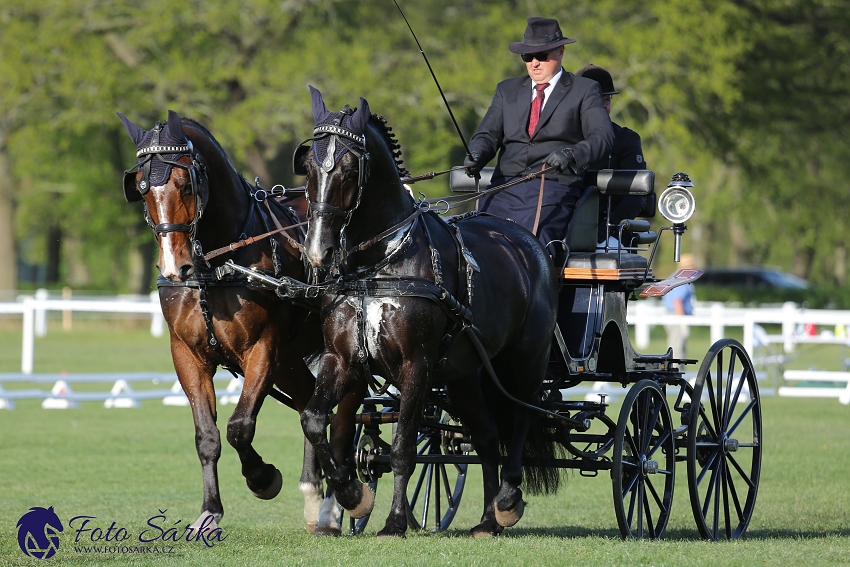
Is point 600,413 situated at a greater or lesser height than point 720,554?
greater

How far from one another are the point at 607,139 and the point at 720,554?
2.54 metres

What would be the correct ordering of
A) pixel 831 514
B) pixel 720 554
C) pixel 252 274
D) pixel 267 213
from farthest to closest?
pixel 831 514
pixel 267 213
pixel 252 274
pixel 720 554

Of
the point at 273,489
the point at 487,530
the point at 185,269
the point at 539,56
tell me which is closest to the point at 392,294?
the point at 185,269

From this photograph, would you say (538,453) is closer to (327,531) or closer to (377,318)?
(327,531)

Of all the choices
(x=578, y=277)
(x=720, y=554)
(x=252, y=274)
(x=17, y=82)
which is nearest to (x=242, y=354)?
(x=252, y=274)

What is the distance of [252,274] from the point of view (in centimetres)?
667

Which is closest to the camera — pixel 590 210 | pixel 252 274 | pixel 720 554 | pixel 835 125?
pixel 720 554

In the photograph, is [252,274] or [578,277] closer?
[252,274]

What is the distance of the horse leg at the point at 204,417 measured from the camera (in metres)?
6.77

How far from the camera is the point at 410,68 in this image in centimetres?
2853

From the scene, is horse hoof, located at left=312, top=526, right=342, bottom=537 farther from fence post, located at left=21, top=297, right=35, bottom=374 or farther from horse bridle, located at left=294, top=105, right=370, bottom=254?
fence post, located at left=21, top=297, right=35, bottom=374

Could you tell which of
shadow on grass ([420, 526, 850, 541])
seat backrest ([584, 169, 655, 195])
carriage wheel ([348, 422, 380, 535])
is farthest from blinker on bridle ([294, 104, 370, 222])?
shadow on grass ([420, 526, 850, 541])

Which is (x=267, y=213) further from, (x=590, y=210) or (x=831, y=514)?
(x=831, y=514)

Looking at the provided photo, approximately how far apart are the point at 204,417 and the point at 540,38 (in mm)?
3053
